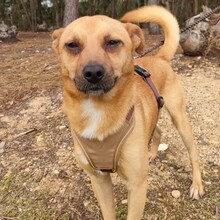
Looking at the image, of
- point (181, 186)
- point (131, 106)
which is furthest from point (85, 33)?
point (181, 186)

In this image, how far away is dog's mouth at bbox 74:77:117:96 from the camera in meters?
2.37

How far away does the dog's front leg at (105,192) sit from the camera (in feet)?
9.82

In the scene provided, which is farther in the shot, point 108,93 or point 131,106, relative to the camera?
point 131,106

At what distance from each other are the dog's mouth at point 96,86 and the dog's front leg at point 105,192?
0.80 metres

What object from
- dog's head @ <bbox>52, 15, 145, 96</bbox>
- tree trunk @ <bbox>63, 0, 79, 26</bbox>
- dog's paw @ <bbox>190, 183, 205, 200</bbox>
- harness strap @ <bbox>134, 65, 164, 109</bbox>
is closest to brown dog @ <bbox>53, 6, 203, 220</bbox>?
dog's head @ <bbox>52, 15, 145, 96</bbox>

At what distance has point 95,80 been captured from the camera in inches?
92.0

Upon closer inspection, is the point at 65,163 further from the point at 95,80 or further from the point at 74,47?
the point at 95,80

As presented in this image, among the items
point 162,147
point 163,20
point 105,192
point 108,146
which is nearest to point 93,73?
point 108,146

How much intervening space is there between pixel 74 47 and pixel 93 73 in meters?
0.36

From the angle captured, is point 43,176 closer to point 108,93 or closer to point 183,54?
point 108,93

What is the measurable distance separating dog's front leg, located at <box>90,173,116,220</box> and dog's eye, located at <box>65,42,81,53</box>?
3.22 feet

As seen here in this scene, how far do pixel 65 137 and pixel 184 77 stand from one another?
2.31 meters

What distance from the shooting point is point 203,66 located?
20.4 feet

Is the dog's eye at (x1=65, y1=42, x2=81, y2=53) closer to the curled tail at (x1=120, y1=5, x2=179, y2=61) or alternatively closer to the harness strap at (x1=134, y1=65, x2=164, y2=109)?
the curled tail at (x1=120, y1=5, x2=179, y2=61)
